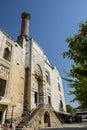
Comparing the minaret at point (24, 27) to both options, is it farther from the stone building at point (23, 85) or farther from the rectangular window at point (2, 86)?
the rectangular window at point (2, 86)

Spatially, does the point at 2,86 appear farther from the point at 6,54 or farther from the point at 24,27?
the point at 24,27

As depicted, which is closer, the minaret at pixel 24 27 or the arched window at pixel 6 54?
the arched window at pixel 6 54

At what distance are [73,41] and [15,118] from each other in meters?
14.5

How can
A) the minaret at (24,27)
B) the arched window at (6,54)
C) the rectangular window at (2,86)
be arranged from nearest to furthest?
the rectangular window at (2,86)
the arched window at (6,54)
the minaret at (24,27)

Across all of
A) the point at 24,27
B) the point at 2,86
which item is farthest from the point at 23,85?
the point at 24,27

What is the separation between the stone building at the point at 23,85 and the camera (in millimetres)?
16828

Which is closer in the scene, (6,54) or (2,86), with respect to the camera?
(2,86)

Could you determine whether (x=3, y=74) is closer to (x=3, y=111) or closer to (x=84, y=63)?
(x=3, y=111)

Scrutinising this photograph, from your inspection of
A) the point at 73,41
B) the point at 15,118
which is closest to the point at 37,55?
the point at 15,118

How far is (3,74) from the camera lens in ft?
56.2

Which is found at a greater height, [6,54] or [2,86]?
[6,54]

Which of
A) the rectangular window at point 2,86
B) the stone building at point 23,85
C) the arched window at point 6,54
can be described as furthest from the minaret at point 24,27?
the rectangular window at point 2,86

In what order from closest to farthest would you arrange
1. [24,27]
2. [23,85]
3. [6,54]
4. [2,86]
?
[2,86]
[6,54]
[23,85]
[24,27]

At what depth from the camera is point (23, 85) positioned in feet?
68.2
